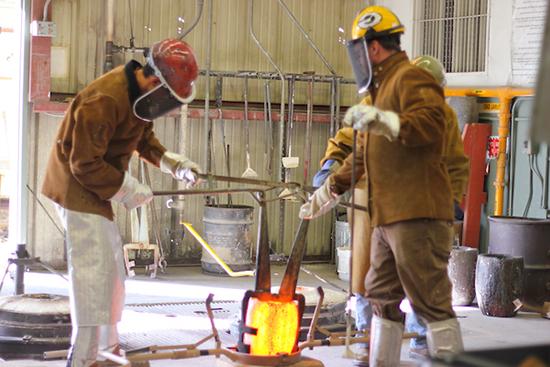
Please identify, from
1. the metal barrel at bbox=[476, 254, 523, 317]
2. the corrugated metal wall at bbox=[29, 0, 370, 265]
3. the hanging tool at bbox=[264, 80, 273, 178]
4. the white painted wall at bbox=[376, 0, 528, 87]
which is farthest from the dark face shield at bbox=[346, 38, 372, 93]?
the hanging tool at bbox=[264, 80, 273, 178]

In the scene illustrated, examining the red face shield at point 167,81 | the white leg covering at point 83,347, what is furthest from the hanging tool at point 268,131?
the white leg covering at point 83,347

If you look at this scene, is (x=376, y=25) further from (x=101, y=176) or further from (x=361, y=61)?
(x=101, y=176)

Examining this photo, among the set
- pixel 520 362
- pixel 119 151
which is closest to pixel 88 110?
pixel 119 151

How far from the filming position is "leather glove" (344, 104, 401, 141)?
432 centimetres

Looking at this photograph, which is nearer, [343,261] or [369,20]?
[369,20]

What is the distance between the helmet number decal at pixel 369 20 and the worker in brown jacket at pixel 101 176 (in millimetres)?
894

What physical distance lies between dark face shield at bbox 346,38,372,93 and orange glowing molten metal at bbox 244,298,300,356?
1216 mm

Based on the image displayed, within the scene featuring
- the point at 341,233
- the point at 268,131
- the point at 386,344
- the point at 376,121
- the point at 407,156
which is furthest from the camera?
the point at 268,131

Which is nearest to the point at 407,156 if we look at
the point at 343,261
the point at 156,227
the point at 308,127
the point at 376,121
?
the point at 376,121

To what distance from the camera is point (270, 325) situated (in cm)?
514

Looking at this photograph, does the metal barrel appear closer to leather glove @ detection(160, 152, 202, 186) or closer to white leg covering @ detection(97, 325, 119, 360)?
leather glove @ detection(160, 152, 202, 186)

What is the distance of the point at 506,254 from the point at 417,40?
280 cm

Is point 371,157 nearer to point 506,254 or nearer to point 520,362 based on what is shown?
point 520,362

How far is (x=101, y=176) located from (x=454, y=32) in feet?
19.0
